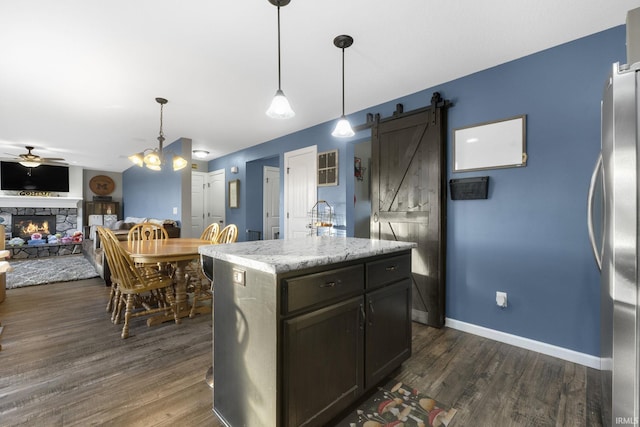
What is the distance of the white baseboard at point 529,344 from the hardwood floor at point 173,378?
7 centimetres

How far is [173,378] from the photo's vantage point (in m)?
1.95

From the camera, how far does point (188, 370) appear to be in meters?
2.05

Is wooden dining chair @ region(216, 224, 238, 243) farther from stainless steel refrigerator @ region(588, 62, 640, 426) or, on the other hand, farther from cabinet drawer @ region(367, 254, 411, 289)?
stainless steel refrigerator @ region(588, 62, 640, 426)

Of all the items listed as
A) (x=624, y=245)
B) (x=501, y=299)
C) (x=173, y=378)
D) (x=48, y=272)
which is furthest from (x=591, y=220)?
(x=48, y=272)

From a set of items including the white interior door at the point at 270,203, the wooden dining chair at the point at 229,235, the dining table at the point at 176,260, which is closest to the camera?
the dining table at the point at 176,260

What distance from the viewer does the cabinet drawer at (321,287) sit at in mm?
1253

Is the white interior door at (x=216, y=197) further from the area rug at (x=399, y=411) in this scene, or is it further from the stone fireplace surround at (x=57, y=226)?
the area rug at (x=399, y=411)

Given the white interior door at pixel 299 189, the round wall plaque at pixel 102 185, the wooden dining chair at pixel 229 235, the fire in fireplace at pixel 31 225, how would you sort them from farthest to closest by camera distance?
the round wall plaque at pixel 102 185
the fire in fireplace at pixel 31 225
the white interior door at pixel 299 189
the wooden dining chair at pixel 229 235

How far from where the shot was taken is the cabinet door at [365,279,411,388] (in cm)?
168

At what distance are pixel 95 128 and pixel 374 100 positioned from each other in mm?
4405

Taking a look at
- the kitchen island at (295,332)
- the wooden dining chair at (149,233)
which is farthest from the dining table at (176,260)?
the kitchen island at (295,332)

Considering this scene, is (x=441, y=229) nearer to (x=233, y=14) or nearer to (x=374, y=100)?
(x=374, y=100)

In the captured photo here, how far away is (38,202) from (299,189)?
26.0 ft

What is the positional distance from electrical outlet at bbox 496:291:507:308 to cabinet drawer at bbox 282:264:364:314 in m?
1.67
